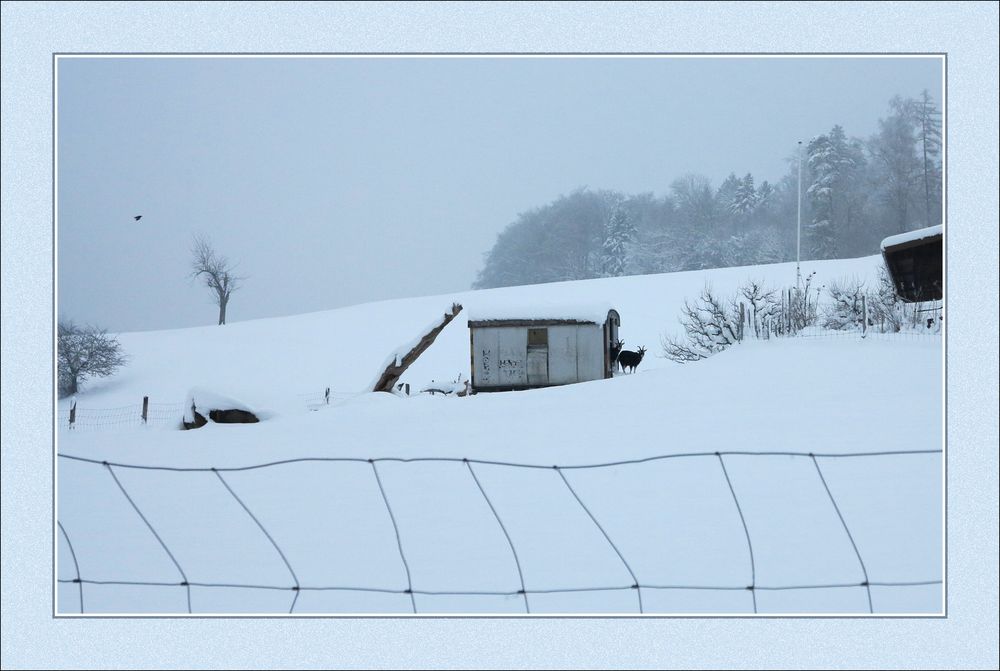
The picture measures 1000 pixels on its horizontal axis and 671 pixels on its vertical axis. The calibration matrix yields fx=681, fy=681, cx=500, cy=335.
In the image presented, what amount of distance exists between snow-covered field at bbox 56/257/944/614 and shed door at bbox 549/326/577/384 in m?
4.23

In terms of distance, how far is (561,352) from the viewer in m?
15.2

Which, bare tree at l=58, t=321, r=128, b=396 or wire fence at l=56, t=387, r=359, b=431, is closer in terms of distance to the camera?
bare tree at l=58, t=321, r=128, b=396

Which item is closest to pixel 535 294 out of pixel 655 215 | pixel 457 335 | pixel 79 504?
pixel 457 335

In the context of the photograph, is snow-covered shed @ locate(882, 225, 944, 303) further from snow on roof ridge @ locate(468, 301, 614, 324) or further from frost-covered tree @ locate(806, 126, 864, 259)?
frost-covered tree @ locate(806, 126, 864, 259)

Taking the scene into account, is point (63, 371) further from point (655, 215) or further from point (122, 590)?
point (655, 215)

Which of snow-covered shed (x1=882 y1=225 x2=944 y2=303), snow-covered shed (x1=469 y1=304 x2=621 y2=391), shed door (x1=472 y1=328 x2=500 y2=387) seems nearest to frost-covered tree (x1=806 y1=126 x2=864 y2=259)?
snow-covered shed (x1=469 y1=304 x2=621 y2=391)

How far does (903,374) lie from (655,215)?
43.8 ft

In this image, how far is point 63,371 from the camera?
9625mm

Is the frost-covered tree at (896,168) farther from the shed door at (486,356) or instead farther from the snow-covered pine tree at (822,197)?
the shed door at (486,356)

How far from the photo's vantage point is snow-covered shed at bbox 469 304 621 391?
15195 mm

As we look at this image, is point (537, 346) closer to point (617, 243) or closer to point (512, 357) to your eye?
point (512, 357)

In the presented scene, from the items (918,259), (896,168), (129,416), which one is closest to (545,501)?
(918,259)

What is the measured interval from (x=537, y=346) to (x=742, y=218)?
9.21 metres

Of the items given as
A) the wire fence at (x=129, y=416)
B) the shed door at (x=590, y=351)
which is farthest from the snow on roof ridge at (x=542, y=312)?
the wire fence at (x=129, y=416)
